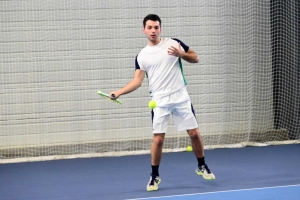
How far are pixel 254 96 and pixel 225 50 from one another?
2.80ft

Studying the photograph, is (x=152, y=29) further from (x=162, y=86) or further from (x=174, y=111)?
(x=174, y=111)

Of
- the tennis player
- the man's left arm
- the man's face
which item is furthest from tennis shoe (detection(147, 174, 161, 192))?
the man's face

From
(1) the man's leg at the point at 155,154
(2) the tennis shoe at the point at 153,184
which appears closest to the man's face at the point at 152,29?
(1) the man's leg at the point at 155,154

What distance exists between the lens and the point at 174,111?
20.4 ft

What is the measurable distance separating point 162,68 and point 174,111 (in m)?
0.45

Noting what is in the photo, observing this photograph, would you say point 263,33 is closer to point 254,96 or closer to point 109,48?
point 254,96

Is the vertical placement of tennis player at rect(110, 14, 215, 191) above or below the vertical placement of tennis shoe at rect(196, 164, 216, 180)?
above

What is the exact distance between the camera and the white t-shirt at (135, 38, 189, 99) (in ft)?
19.9

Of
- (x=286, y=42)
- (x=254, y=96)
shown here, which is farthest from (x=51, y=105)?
(x=286, y=42)

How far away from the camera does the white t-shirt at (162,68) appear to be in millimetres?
6078

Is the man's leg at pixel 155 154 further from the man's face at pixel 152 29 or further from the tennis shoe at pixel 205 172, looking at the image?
the man's face at pixel 152 29

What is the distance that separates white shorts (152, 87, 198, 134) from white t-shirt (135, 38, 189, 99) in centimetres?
6

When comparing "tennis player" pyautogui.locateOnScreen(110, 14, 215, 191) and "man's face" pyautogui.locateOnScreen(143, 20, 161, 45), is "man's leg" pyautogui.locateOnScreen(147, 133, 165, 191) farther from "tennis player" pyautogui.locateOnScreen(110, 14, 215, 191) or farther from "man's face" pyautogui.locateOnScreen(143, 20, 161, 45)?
"man's face" pyautogui.locateOnScreen(143, 20, 161, 45)

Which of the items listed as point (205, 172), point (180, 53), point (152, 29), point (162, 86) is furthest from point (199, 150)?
point (152, 29)
